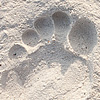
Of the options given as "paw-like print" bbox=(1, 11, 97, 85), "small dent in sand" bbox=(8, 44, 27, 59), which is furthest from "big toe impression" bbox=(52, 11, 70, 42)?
"small dent in sand" bbox=(8, 44, 27, 59)

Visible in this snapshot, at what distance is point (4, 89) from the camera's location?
112 centimetres

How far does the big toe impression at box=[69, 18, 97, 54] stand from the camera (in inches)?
43.9

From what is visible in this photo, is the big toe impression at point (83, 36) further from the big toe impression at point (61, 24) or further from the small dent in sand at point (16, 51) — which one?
the small dent in sand at point (16, 51)

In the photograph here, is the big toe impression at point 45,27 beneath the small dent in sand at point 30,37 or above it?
above

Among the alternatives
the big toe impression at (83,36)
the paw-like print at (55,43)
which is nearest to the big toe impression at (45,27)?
the paw-like print at (55,43)

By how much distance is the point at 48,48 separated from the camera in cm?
113

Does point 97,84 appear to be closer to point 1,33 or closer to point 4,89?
point 4,89

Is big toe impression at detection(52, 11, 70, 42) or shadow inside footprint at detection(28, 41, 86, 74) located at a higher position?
big toe impression at detection(52, 11, 70, 42)

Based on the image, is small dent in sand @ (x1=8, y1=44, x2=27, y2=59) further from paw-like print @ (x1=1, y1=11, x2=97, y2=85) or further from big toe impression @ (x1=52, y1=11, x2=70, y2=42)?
big toe impression @ (x1=52, y1=11, x2=70, y2=42)

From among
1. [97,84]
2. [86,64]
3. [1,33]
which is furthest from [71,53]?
[1,33]

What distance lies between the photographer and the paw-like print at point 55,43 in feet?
3.67

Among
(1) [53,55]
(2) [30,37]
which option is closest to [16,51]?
(2) [30,37]

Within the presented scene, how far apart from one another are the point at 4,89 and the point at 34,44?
1.11 feet

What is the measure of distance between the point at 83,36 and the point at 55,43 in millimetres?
185
